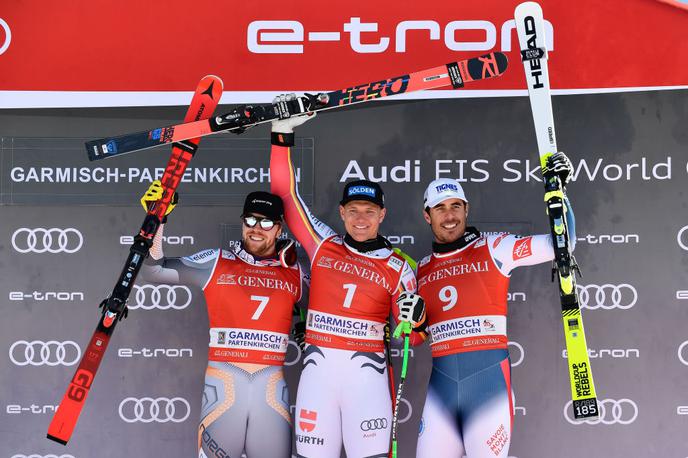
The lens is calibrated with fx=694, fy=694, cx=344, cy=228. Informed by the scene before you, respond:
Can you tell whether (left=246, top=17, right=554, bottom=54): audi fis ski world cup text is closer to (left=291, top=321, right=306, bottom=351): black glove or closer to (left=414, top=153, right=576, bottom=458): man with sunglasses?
(left=414, top=153, right=576, bottom=458): man with sunglasses

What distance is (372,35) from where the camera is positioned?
14.8 feet

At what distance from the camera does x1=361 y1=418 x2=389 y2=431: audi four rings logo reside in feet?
12.0

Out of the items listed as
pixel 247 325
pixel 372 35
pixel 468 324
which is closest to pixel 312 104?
pixel 372 35

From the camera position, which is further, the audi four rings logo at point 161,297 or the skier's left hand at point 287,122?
the audi four rings logo at point 161,297

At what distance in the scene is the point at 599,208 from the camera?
4.48m

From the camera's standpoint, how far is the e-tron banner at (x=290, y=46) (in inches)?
176

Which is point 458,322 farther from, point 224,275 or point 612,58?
point 612,58

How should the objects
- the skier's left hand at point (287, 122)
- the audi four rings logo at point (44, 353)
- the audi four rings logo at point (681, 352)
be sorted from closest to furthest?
the skier's left hand at point (287, 122), the audi four rings logo at point (681, 352), the audi four rings logo at point (44, 353)

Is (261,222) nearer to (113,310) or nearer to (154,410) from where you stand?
(113,310)

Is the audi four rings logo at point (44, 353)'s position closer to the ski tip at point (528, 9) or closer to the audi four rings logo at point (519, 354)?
the audi four rings logo at point (519, 354)

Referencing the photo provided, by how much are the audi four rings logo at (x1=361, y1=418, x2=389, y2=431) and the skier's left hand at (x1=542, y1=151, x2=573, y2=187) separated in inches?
61.9

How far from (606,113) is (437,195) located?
55.5 inches

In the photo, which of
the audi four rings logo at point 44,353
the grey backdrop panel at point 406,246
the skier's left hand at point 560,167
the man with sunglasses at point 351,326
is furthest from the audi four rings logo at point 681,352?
the audi four rings logo at point 44,353

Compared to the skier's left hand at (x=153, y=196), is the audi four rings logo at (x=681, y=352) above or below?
below
